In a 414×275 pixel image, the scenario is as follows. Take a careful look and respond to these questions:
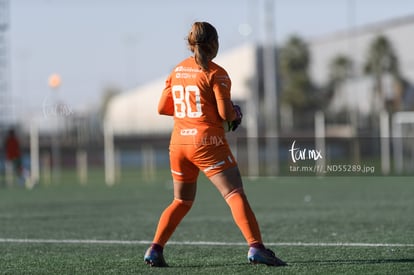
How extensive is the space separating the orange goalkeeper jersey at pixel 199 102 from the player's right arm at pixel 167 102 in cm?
8

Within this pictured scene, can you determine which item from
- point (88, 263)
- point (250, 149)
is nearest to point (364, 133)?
point (250, 149)

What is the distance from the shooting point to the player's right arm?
7.75 m

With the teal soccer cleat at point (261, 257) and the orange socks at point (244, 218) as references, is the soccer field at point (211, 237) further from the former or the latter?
the orange socks at point (244, 218)

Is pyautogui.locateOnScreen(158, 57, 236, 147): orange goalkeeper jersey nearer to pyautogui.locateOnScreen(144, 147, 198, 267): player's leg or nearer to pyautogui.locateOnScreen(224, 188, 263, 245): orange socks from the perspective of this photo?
pyautogui.locateOnScreen(144, 147, 198, 267): player's leg

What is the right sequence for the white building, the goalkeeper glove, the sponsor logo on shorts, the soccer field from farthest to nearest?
the white building, the soccer field, the goalkeeper glove, the sponsor logo on shorts

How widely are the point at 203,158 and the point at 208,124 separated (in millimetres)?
299

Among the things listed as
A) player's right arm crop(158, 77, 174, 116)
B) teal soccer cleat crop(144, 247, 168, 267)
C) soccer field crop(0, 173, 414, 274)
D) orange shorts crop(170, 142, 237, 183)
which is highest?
player's right arm crop(158, 77, 174, 116)

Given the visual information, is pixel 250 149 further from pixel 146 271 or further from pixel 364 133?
pixel 146 271

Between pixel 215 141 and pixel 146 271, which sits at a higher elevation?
pixel 215 141

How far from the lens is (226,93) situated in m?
7.38

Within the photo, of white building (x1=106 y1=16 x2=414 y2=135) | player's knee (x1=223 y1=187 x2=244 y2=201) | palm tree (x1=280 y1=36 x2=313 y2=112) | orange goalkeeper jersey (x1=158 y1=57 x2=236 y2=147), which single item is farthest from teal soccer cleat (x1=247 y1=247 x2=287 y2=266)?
palm tree (x1=280 y1=36 x2=313 y2=112)

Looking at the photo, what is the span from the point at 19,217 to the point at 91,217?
1.23 metres

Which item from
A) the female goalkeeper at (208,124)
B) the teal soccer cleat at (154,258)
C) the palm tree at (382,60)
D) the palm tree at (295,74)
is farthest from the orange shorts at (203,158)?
the palm tree at (295,74)

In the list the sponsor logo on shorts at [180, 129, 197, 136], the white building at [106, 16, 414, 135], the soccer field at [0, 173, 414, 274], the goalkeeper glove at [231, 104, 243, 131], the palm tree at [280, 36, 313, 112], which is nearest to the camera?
the sponsor logo on shorts at [180, 129, 197, 136]
